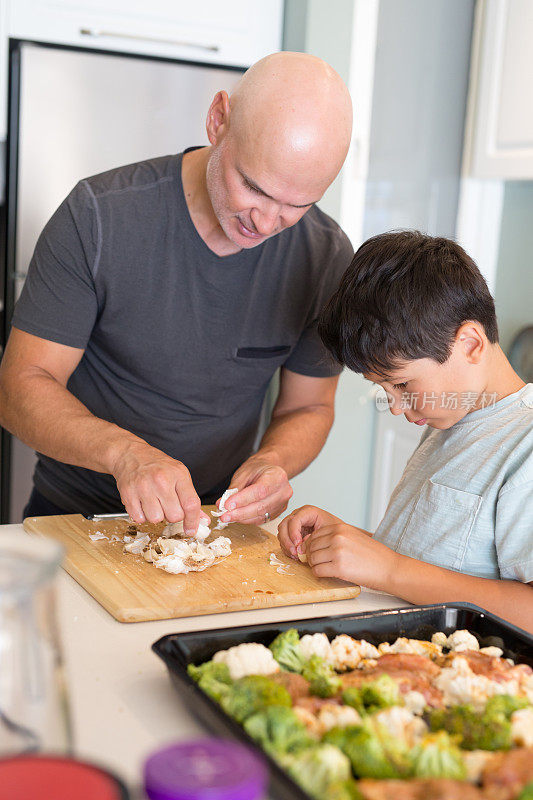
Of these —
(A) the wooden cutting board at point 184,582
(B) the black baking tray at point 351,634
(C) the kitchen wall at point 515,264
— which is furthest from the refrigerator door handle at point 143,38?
(B) the black baking tray at point 351,634

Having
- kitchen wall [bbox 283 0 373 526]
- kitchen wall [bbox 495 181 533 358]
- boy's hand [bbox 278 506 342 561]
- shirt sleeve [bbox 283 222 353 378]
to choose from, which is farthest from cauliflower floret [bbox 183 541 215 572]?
kitchen wall [bbox 495 181 533 358]

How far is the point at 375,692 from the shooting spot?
0.74m

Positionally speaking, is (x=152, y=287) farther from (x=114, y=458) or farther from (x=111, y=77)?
(x=111, y=77)

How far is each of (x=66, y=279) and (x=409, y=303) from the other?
0.66m

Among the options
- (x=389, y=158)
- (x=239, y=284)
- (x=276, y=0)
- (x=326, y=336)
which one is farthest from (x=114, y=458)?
(x=276, y=0)

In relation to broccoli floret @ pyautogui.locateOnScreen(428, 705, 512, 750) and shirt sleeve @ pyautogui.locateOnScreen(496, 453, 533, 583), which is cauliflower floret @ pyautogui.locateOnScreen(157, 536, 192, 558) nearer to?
shirt sleeve @ pyautogui.locateOnScreen(496, 453, 533, 583)

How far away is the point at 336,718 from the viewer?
69 cm

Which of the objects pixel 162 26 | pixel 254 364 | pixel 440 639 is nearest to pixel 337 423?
pixel 254 364

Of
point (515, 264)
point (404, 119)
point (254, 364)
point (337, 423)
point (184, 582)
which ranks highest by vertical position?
point (404, 119)

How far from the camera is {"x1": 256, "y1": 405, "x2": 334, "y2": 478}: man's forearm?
1.60 meters

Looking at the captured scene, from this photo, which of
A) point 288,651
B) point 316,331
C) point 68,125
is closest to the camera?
point 288,651

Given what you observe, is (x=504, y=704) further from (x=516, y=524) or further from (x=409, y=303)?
(x=409, y=303)

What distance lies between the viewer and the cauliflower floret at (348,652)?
2.78 feet

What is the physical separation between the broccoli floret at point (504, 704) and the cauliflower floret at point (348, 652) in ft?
0.52
